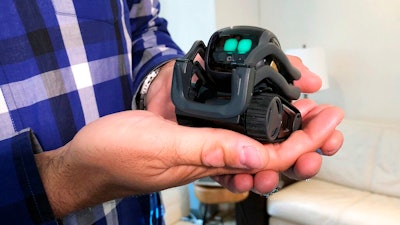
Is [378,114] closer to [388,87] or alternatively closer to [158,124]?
[388,87]

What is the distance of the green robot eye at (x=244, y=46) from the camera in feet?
1.83

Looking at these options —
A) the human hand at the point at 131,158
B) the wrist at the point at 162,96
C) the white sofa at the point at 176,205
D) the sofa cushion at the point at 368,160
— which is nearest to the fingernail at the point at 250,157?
the human hand at the point at 131,158

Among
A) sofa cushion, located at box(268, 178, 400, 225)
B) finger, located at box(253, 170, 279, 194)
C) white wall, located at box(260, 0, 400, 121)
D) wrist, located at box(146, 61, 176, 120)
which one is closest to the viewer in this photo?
finger, located at box(253, 170, 279, 194)

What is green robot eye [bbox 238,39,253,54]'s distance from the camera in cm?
56

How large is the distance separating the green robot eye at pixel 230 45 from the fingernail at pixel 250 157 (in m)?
0.17

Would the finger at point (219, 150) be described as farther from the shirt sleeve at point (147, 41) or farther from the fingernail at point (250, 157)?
the shirt sleeve at point (147, 41)

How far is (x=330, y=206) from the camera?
1883 mm

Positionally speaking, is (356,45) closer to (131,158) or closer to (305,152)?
(305,152)

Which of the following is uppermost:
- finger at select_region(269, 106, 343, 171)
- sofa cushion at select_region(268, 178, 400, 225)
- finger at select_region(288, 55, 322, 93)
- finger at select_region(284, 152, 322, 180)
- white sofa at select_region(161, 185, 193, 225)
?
finger at select_region(288, 55, 322, 93)

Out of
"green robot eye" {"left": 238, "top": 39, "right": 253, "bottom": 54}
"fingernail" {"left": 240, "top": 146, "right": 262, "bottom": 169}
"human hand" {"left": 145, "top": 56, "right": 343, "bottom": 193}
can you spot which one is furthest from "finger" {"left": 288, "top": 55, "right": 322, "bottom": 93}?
"fingernail" {"left": 240, "top": 146, "right": 262, "bottom": 169}

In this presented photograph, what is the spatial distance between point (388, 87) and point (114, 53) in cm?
200

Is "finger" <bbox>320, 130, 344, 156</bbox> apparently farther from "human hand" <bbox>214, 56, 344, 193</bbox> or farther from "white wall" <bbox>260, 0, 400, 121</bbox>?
"white wall" <bbox>260, 0, 400, 121</bbox>

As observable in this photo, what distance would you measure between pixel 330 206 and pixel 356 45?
3.32 ft

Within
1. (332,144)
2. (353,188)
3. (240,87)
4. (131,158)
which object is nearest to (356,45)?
(353,188)
